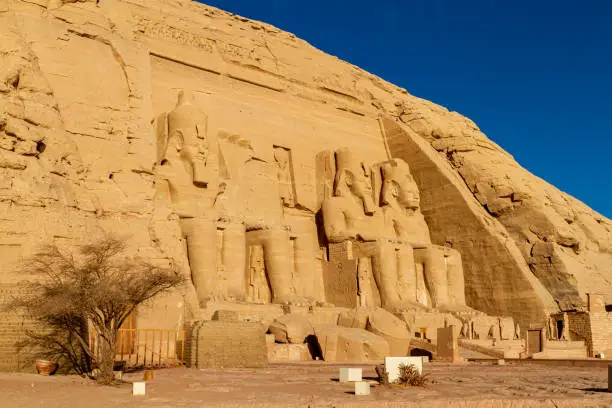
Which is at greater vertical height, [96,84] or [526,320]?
[96,84]

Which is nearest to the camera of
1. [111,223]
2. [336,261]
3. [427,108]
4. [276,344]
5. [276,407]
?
[276,407]

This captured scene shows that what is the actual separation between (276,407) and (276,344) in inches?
357

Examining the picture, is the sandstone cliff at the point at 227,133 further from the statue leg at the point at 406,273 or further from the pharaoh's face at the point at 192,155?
the statue leg at the point at 406,273

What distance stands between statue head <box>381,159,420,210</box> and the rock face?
0.05 meters

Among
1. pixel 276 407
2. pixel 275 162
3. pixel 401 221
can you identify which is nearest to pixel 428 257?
pixel 401 221

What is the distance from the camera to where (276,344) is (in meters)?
15.5

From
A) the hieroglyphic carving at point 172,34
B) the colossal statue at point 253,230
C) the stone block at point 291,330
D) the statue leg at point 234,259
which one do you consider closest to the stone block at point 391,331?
the stone block at point 291,330

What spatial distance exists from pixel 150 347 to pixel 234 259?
5261 mm

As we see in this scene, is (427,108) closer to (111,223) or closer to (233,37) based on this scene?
(233,37)

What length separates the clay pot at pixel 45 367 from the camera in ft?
33.8

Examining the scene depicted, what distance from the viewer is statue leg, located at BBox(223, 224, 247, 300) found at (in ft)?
59.1

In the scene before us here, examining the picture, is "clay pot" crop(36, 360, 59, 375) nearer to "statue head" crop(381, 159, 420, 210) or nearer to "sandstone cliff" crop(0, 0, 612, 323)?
"sandstone cliff" crop(0, 0, 612, 323)

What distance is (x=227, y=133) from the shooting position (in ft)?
66.5

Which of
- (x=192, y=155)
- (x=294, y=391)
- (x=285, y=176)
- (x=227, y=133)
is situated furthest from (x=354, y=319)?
(x=294, y=391)
